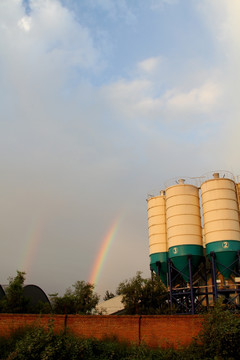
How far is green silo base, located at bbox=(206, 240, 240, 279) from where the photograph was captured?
117 feet

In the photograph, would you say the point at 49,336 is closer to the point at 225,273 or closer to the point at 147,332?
the point at 147,332

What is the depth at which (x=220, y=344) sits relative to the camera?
17922 mm

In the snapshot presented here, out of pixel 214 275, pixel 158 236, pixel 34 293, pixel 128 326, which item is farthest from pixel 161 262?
pixel 128 326

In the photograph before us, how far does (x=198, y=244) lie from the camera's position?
126ft

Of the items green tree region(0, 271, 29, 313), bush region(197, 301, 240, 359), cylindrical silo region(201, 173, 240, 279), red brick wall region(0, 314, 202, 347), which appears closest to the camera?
bush region(197, 301, 240, 359)

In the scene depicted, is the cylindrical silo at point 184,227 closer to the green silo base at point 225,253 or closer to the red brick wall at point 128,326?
the green silo base at point 225,253

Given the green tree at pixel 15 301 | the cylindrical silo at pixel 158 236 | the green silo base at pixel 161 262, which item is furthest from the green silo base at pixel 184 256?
the green tree at pixel 15 301

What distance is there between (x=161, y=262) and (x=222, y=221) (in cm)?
916

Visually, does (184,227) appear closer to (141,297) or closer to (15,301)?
(141,297)

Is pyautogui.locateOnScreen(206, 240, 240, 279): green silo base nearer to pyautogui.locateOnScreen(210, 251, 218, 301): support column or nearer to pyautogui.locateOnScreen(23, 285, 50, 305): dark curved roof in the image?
pyautogui.locateOnScreen(210, 251, 218, 301): support column

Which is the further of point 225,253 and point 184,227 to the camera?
point 184,227

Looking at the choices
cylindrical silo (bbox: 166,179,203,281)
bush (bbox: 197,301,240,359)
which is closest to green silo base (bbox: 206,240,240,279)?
cylindrical silo (bbox: 166,179,203,281)

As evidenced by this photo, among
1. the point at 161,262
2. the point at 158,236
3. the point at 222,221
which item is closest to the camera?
the point at 222,221

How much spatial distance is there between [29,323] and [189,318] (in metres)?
9.16
